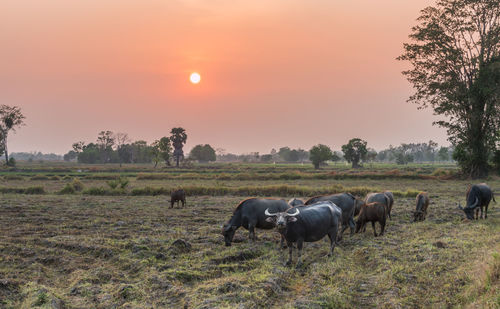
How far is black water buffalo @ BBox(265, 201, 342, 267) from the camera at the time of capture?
31.3 ft

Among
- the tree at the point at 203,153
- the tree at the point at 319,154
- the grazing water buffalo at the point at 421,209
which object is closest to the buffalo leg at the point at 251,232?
the grazing water buffalo at the point at 421,209

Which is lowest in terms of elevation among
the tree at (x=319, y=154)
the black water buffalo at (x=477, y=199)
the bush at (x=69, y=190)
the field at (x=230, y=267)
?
the field at (x=230, y=267)

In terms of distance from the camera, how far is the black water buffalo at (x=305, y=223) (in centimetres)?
953

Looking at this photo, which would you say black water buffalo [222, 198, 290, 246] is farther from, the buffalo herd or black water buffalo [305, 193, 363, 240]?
black water buffalo [305, 193, 363, 240]

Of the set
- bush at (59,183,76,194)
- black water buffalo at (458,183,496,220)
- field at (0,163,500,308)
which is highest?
black water buffalo at (458,183,496,220)

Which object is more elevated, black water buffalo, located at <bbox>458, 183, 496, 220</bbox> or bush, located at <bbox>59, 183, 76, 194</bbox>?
black water buffalo, located at <bbox>458, 183, 496, 220</bbox>

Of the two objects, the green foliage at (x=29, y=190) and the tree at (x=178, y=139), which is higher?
the tree at (x=178, y=139)

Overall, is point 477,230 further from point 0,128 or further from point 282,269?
point 0,128

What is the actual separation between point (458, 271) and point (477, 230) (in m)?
6.23

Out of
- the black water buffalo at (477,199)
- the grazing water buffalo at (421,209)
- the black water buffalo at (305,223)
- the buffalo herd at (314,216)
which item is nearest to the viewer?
the black water buffalo at (305,223)

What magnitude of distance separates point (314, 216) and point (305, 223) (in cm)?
43

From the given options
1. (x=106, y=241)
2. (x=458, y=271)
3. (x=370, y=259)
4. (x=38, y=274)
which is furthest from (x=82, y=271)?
(x=458, y=271)

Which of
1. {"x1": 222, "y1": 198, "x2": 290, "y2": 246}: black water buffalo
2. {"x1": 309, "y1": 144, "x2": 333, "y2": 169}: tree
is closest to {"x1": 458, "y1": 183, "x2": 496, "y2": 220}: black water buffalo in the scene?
{"x1": 222, "y1": 198, "x2": 290, "y2": 246}: black water buffalo

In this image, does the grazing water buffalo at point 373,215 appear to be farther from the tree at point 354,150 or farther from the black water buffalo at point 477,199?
the tree at point 354,150
